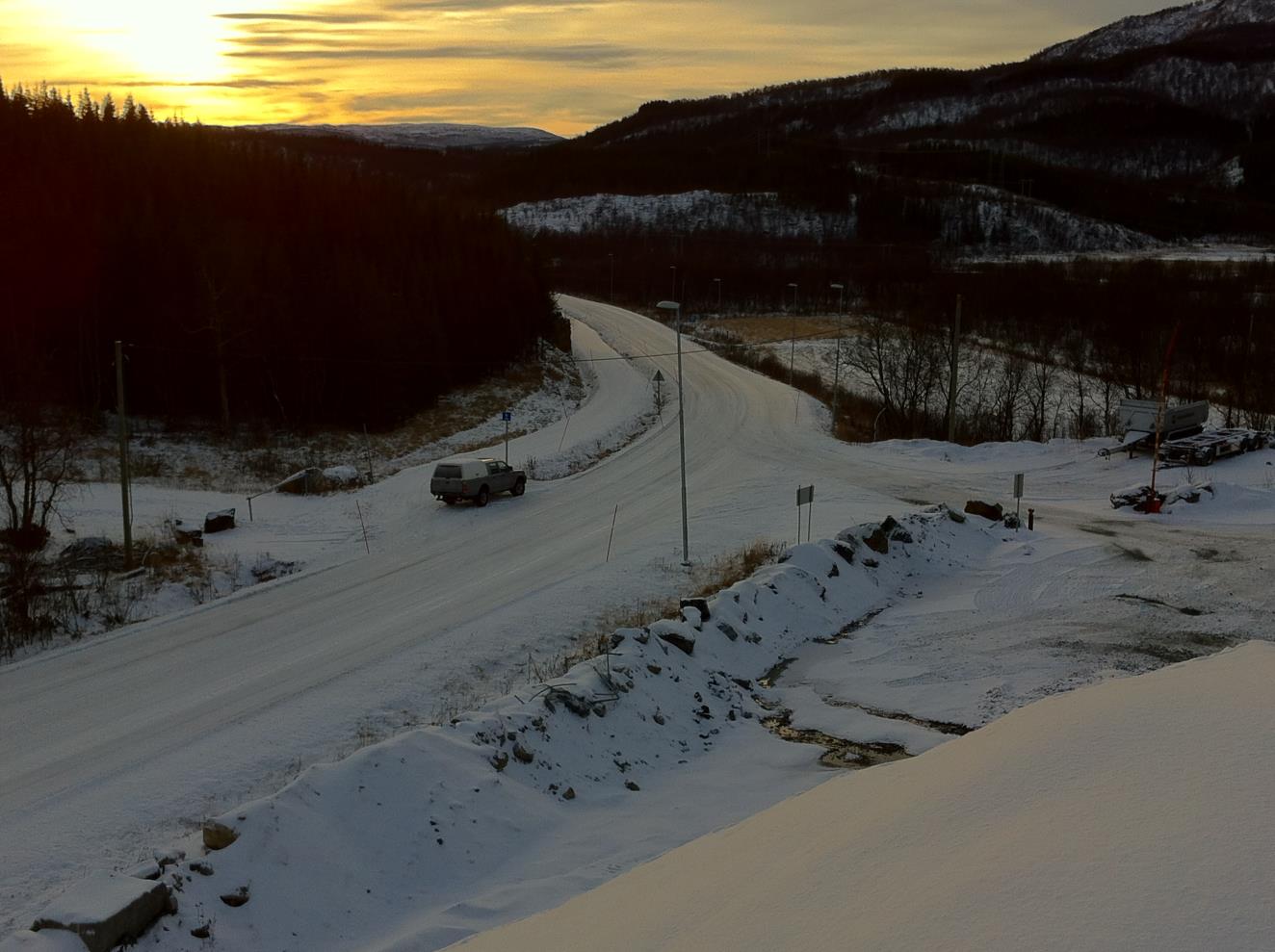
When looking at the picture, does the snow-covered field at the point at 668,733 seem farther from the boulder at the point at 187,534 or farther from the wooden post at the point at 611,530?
the boulder at the point at 187,534

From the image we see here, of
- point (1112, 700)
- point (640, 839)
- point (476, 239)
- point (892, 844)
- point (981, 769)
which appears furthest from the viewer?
point (476, 239)

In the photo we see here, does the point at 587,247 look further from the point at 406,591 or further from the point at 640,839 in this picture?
the point at 640,839

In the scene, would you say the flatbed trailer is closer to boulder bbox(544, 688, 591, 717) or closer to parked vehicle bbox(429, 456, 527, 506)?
Answer: parked vehicle bbox(429, 456, 527, 506)

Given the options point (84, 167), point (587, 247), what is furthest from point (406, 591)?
point (587, 247)

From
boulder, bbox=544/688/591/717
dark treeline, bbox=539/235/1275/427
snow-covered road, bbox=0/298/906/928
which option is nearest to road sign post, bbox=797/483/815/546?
snow-covered road, bbox=0/298/906/928

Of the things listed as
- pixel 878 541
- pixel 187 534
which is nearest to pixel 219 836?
pixel 878 541

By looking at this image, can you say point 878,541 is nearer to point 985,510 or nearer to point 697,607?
point 985,510
